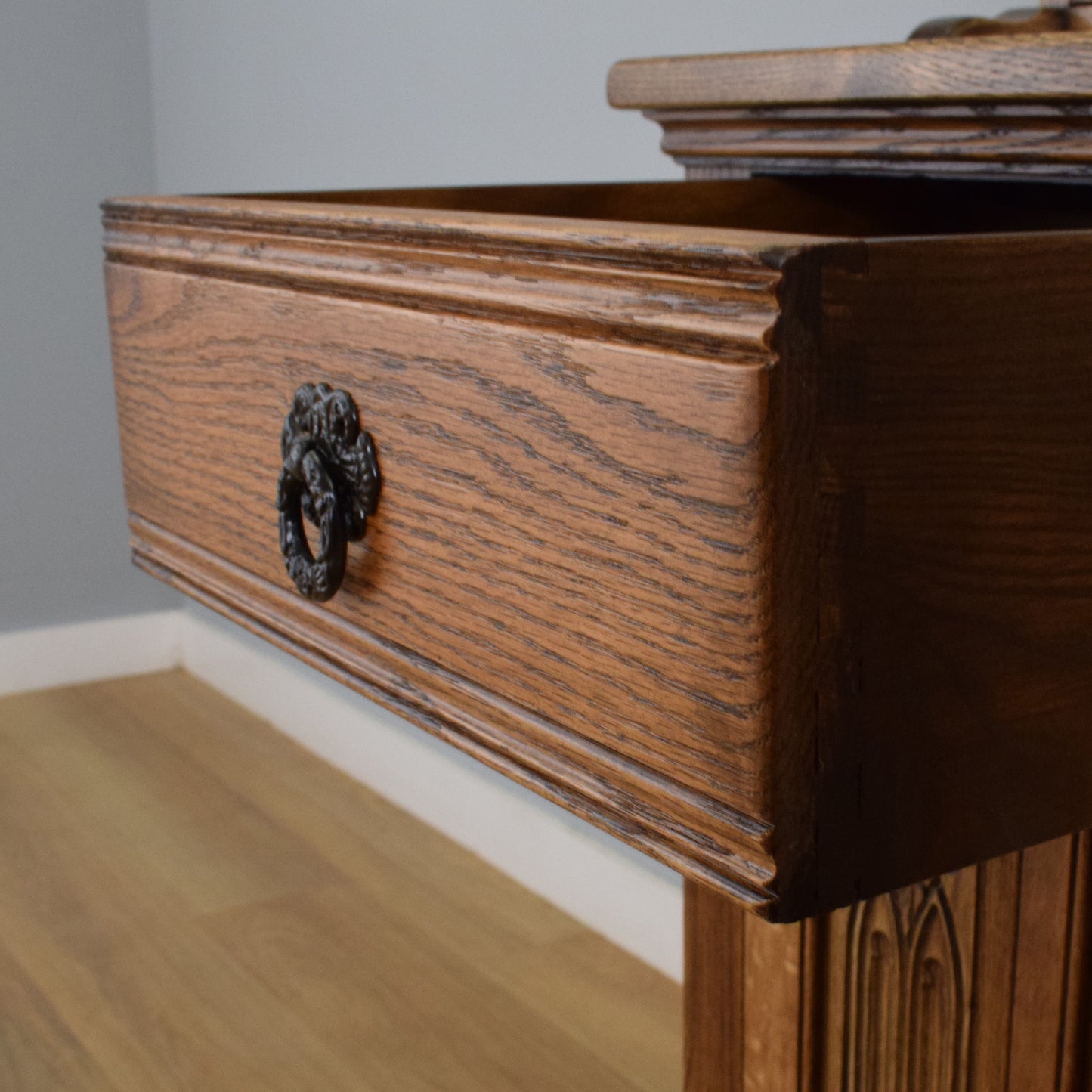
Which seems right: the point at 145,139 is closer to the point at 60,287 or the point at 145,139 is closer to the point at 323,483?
the point at 60,287

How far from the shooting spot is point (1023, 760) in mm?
411

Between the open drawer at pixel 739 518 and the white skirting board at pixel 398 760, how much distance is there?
1.10 metres

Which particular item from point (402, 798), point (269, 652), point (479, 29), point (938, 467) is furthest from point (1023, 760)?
point (269, 652)

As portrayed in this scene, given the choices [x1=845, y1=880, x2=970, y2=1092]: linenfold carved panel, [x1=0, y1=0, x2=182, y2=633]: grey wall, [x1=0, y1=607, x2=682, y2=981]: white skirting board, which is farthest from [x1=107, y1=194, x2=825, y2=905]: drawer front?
[x1=0, y1=0, x2=182, y2=633]: grey wall

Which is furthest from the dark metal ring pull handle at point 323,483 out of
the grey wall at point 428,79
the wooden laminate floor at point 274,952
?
the wooden laminate floor at point 274,952

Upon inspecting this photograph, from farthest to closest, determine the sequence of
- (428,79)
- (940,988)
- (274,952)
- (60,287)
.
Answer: (60,287) → (428,79) → (274,952) → (940,988)

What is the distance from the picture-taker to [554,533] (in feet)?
1.37

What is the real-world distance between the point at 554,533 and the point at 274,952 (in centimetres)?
125

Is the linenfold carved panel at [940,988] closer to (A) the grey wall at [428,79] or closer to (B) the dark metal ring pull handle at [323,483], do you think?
(B) the dark metal ring pull handle at [323,483]

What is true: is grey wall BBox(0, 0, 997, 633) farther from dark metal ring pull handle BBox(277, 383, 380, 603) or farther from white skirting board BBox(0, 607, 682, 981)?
dark metal ring pull handle BBox(277, 383, 380, 603)

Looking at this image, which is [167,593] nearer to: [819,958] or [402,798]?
[402,798]

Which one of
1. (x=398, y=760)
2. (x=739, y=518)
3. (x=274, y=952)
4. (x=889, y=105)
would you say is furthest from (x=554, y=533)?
(x=398, y=760)

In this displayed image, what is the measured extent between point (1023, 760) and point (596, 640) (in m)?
0.13

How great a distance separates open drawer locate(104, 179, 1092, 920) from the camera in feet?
1.14
